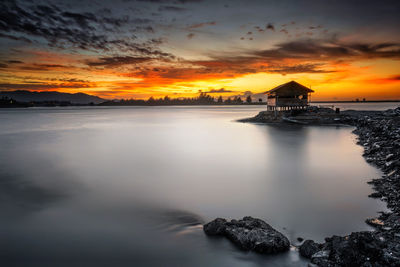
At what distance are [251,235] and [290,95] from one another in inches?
1529

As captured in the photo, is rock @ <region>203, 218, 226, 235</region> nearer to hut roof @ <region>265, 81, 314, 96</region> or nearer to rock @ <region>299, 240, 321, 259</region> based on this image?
rock @ <region>299, 240, 321, 259</region>

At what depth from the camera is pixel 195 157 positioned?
16625 mm

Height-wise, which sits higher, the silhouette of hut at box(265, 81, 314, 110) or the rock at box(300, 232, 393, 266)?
the silhouette of hut at box(265, 81, 314, 110)

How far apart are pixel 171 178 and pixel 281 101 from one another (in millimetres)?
33841

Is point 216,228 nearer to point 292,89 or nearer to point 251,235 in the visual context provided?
point 251,235

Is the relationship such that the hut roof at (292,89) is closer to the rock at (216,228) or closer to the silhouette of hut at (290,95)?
the silhouette of hut at (290,95)

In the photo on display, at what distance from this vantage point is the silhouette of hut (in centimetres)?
3947

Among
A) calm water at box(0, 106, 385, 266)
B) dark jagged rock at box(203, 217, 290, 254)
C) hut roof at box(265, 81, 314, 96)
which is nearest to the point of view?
dark jagged rock at box(203, 217, 290, 254)

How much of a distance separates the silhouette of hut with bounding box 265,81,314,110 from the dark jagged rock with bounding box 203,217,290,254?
121ft

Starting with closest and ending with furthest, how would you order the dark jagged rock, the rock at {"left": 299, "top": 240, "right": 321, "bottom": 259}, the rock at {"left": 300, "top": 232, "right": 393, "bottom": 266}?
1. the rock at {"left": 300, "top": 232, "right": 393, "bottom": 266}
2. the rock at {"left": 299, "top": 240, "right": 321, "bottom": 259}
3. the dark jagged rock

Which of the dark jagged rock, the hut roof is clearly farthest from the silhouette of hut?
the dark jagged rock

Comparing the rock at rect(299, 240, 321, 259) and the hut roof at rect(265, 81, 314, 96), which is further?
the hut roof at rect(265, 81, 314, 96)

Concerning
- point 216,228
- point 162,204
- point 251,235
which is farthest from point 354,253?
point 162,204

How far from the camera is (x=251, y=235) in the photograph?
5148 mm
